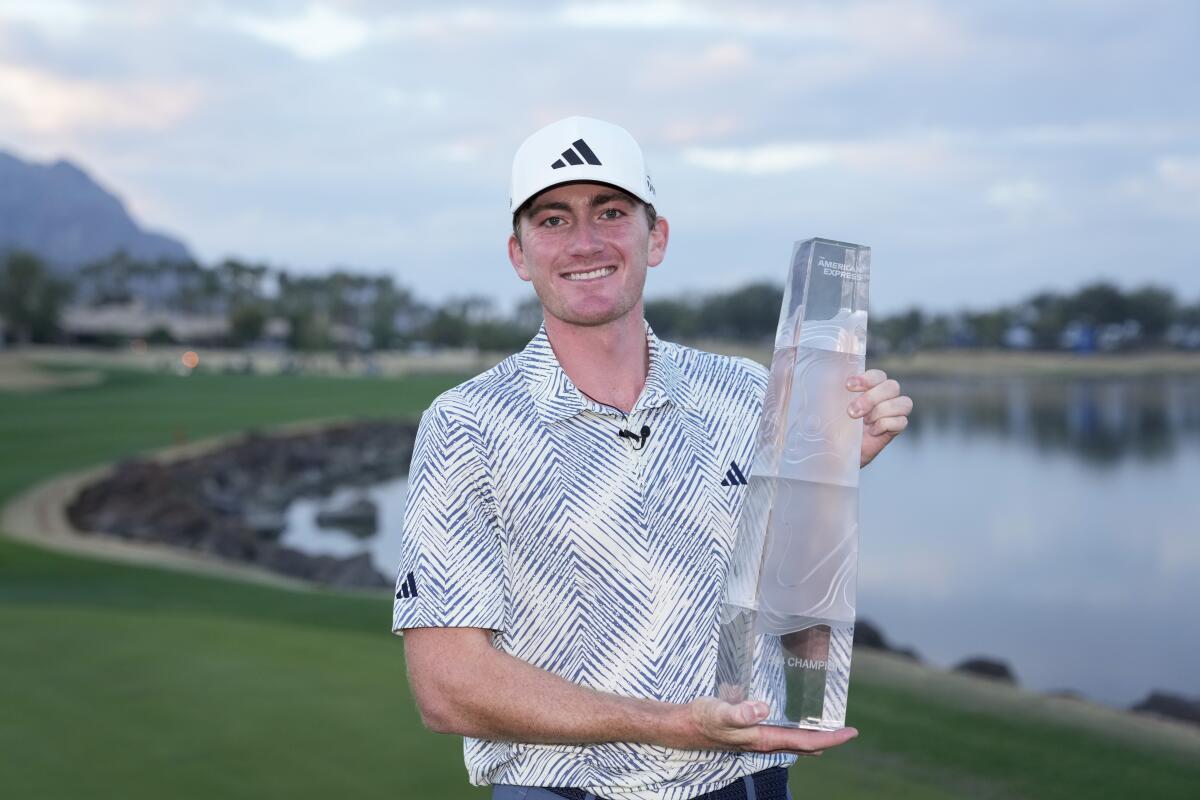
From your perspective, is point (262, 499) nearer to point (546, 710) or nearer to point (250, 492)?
point (250, 492)

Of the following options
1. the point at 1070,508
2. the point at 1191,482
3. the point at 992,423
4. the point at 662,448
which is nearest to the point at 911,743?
the point at 662,448

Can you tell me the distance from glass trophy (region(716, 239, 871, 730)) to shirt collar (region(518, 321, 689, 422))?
199mm

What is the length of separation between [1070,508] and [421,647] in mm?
33320

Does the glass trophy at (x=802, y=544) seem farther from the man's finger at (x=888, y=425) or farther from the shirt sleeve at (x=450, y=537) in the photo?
the shirt sleeve at (x=450, y=537)

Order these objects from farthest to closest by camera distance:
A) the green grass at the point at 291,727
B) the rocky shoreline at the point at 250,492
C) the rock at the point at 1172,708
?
the rocky shoreline at the point at 250,492 → the rock at the point at 1172,708 → the green grass at the point at 291,727

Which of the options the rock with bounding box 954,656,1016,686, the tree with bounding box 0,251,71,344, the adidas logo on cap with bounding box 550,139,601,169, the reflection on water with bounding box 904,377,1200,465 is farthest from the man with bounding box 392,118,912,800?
the tree with bounding box 0,251,71,344

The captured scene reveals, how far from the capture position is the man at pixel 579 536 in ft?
6.43

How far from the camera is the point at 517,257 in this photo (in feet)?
7.62

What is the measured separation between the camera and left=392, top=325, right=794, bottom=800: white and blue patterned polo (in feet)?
6.59

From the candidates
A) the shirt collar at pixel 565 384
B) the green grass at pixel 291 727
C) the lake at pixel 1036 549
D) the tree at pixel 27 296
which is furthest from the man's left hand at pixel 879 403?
the tree at pixel 27 296

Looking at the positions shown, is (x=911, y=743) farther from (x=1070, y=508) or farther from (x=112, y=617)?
(x=1070, y=508)

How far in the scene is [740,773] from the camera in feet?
6.82

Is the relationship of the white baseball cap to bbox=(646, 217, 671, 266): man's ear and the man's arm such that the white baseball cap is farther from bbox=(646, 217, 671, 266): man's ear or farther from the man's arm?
the man's arm

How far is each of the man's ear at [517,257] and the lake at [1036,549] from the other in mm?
14621
